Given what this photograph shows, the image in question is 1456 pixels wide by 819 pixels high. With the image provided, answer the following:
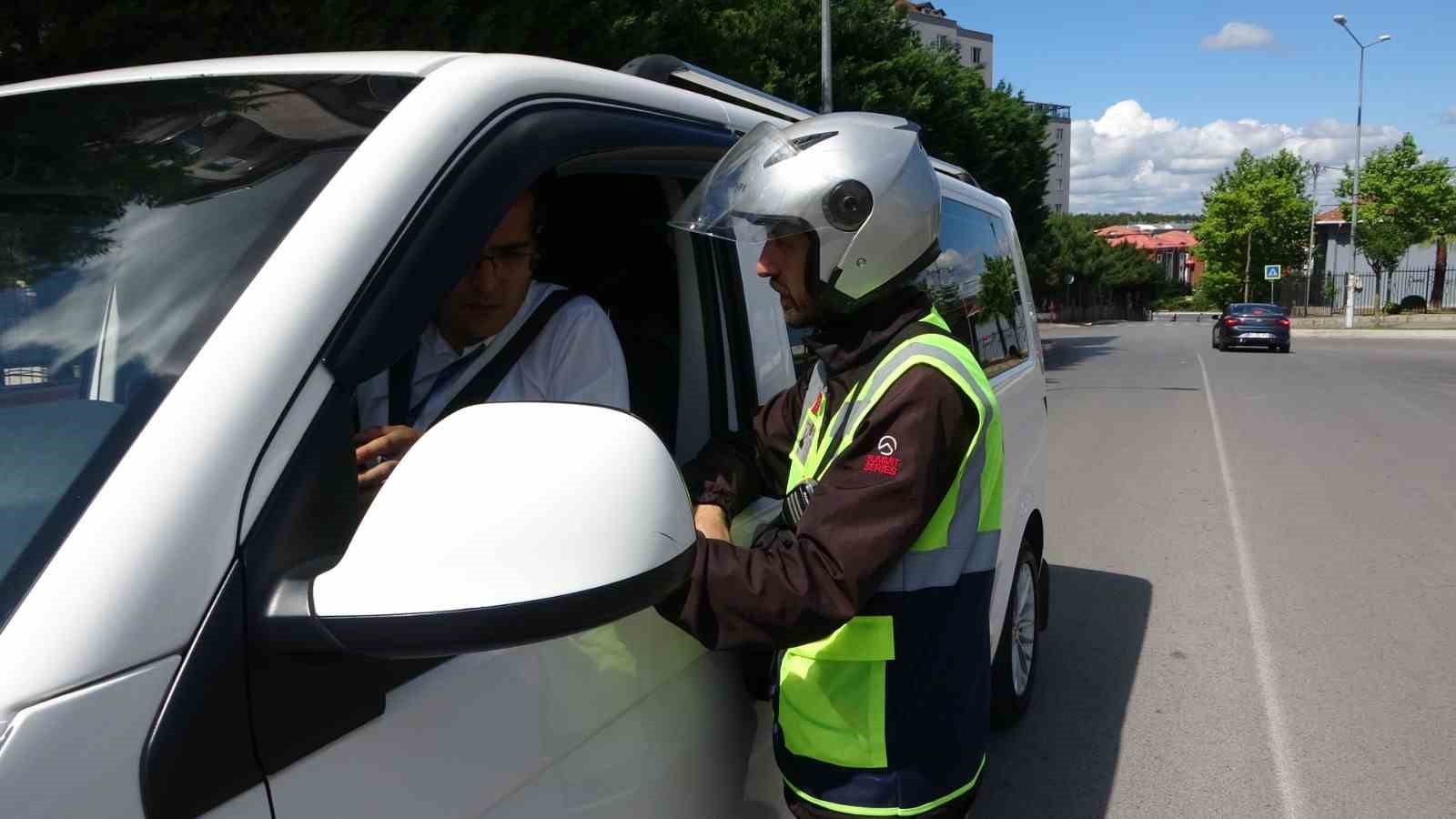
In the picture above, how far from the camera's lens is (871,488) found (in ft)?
5.50

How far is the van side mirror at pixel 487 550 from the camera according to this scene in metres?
1.02

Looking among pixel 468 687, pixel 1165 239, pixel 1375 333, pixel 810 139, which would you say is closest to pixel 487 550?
pixel 468 687

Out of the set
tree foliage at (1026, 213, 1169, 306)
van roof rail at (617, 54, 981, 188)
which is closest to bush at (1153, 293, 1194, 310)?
tree foliage at (1026, 213, 1169, 306)

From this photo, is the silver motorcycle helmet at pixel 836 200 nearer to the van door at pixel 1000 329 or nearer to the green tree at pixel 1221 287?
the van door at pixel 1000 329

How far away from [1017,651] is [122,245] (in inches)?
140

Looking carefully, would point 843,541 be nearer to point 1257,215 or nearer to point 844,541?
point 844,541

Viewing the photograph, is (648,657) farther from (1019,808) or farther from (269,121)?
(1019,808)

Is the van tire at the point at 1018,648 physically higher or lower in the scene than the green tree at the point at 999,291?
lower

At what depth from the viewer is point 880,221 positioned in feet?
5.91

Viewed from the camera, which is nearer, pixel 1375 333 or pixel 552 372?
pixel 552 372

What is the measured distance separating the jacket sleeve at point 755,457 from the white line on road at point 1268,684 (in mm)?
2518

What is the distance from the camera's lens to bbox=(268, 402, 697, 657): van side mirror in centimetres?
102

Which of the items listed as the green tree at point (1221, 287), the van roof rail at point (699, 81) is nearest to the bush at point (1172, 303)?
the green tree at point (1221, 287)

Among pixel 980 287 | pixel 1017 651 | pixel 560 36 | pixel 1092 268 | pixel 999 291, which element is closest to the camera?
pixel 980 287
